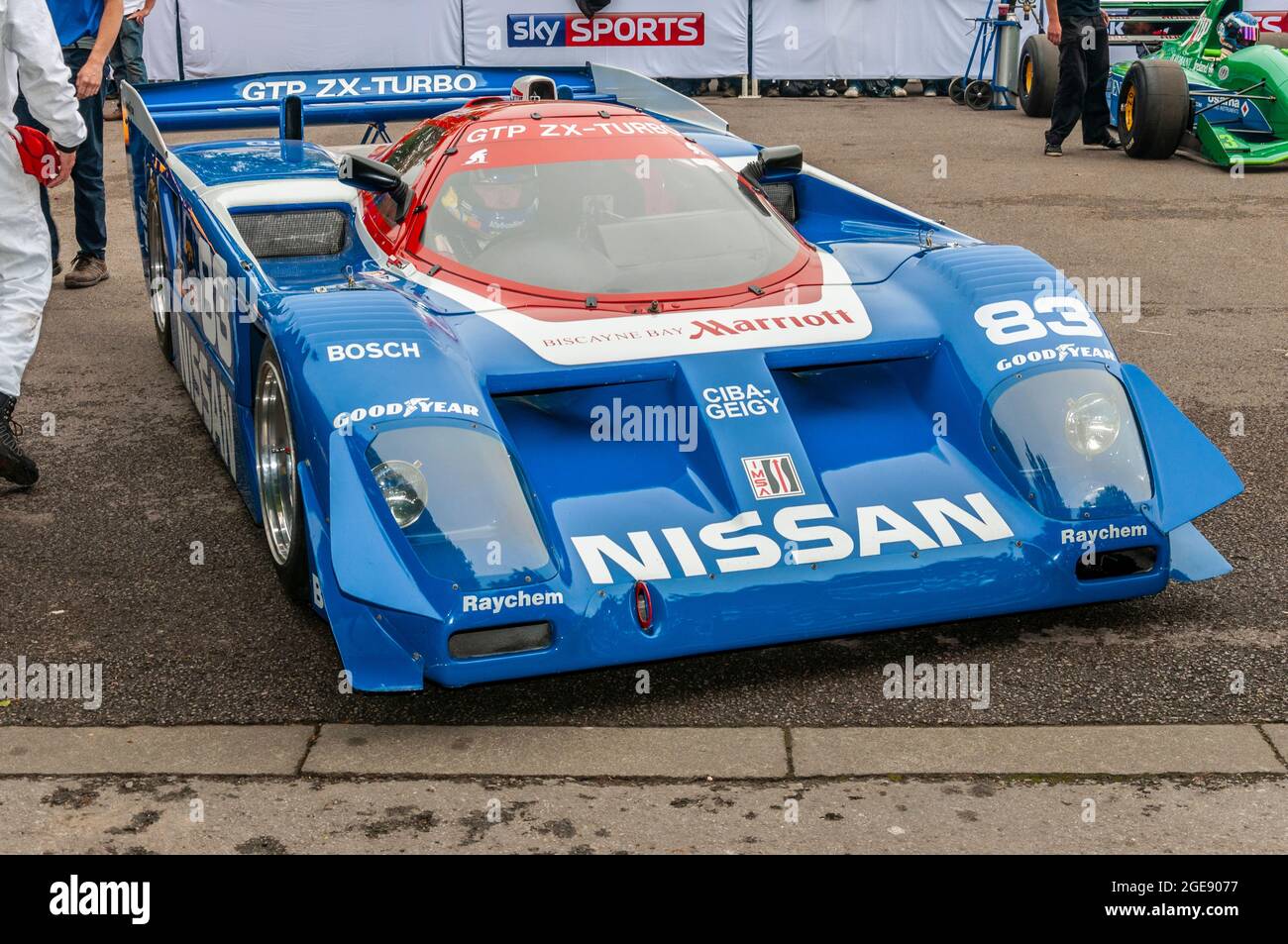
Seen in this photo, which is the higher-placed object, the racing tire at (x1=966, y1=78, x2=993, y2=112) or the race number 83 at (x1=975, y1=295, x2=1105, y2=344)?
the race number 83 at (x1=975, y1=295, x2=1105, y2=344)

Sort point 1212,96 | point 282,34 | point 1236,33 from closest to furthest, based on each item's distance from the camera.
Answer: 1. point 1212,96
2. point 1236,33
3. point 282,34

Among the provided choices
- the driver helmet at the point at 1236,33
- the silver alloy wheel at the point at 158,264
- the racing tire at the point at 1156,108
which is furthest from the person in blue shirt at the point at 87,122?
the driver helmet at the point at 1236,33

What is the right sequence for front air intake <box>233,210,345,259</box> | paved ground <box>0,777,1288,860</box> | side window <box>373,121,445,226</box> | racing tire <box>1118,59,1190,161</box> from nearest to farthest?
paved ground <box>0,777,1288,860</box>, side window <box>373,121,445,226</box>, front air intake <box>233,210,345,259</box>, racing tire <box>1118,59,1190,161</box>

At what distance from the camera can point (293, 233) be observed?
556cm

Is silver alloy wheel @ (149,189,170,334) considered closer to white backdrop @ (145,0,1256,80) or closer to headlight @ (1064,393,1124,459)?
headlight @ (1064,393,1124,459)

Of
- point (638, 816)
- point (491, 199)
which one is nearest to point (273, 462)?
point (491, 199)

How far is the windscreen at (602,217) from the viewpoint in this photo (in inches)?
186

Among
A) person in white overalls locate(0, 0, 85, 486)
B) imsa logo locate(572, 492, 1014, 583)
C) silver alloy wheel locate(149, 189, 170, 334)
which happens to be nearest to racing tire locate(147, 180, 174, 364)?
silver alloy wheel locate(149, 189, 170, 334)

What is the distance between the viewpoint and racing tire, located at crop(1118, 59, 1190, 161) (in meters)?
11.4

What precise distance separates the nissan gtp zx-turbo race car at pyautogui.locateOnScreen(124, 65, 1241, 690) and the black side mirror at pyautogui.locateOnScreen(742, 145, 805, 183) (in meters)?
0.02

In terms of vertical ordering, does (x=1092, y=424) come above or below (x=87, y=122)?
below

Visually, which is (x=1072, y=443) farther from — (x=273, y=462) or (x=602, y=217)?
(x=273, y=462)

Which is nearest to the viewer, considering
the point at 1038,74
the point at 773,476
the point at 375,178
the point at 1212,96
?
the point at 773,476

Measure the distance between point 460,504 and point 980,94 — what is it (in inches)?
521
